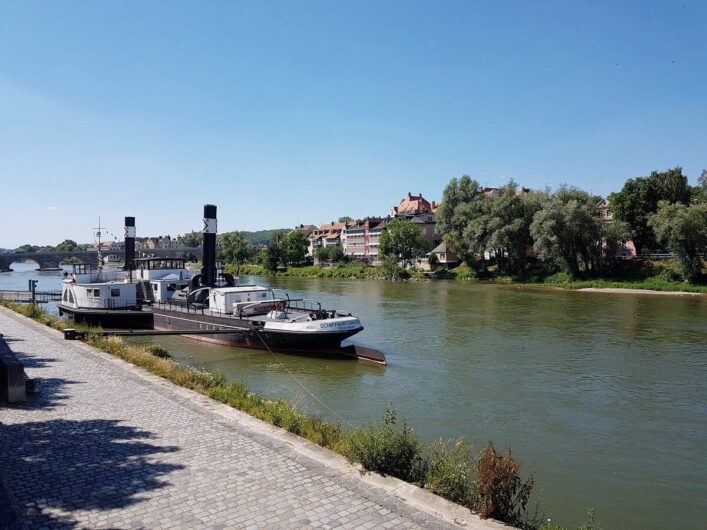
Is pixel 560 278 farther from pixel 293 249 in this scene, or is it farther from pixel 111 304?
pixel 293 249

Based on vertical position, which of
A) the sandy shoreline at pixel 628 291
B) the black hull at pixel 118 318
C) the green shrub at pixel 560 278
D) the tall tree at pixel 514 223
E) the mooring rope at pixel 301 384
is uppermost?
the tall tree at pixel 514 223

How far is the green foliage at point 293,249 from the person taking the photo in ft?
326

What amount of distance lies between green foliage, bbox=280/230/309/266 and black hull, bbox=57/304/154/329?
67.5 m

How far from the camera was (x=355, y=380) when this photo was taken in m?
19.0

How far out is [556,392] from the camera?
16.9 m

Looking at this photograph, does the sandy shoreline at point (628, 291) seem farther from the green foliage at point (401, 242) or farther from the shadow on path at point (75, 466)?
the shadow on path at point (75, 466)

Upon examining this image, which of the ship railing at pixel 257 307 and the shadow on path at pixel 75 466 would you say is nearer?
the shadow on path at pixel 75 466

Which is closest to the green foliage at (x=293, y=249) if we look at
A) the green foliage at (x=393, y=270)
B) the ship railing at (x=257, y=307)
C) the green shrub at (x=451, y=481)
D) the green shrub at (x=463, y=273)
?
the green foliage at (x=393, y=270)

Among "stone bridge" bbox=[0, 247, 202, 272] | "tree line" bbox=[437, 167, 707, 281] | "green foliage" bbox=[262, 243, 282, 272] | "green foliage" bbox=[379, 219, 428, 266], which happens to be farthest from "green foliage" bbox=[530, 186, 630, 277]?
"stone bridge" bbox=[0, 247, 202, 272]

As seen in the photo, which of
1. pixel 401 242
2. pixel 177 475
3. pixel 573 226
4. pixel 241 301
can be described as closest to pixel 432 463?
pixel 177 475

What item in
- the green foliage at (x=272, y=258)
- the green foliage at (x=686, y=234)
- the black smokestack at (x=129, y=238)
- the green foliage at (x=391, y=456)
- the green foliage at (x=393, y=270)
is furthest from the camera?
the green foliage at (x=272, y=258)

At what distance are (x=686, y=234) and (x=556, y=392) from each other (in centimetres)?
4091

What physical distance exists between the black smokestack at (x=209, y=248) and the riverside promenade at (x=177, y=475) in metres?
19.7

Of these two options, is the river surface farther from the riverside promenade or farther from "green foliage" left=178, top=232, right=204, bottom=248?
"green foliage" left=178, top=232, right=204, bottom=248
